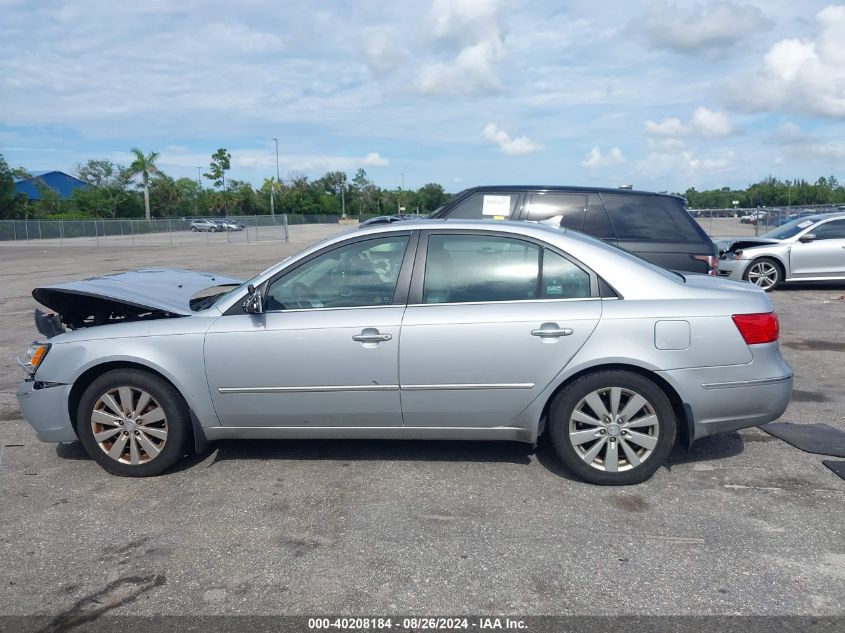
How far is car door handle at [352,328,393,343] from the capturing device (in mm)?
4449

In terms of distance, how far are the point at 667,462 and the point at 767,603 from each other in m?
1.68

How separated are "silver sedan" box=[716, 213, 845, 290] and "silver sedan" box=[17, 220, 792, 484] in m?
9.98

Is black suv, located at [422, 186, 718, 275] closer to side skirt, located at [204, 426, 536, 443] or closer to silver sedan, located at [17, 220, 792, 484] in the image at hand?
silver sedan, located at [17, 220, 792, 484]

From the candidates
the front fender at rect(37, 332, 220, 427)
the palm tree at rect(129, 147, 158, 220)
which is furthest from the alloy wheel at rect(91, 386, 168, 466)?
the palm tree at rect(129, 147, 158, 220)

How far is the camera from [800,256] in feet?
44.9

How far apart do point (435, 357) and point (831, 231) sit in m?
12.0

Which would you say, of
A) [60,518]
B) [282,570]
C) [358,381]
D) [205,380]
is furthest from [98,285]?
[282,570]

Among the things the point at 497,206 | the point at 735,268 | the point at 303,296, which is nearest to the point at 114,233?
the point at 735,268

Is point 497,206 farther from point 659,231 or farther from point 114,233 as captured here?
point 114,233

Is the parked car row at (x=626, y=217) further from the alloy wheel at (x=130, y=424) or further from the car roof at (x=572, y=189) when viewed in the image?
the alloy wheel at (x=130, y=424)

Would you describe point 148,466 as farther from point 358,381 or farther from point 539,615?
point 539,615

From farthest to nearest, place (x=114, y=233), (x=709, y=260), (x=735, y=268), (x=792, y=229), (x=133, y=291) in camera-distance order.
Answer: (x=114, y=233) → (x=792, y=229) → (x=735, y=268) → (x=709, y=260) → (x=133, y=291)

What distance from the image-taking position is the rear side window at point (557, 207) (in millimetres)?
8555

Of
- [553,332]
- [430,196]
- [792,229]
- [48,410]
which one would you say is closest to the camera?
[553,332]
